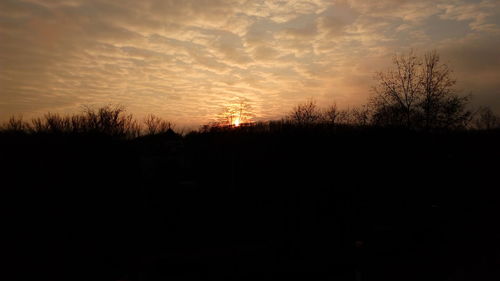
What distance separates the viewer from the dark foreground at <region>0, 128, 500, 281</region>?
21.8 feet

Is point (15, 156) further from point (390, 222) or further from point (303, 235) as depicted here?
point (390, 222)

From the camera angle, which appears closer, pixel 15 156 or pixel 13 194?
pixel 13 194

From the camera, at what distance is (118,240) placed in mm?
11273

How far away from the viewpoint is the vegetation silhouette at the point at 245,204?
6.68 m

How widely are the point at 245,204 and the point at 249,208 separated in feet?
1.94

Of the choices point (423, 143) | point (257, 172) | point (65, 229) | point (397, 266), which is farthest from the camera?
point (423, 143)

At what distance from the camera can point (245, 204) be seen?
15102 millimetres

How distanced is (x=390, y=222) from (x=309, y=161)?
8.21m

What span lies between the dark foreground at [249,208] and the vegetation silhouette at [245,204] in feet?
0.17

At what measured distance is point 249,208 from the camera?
573 inches

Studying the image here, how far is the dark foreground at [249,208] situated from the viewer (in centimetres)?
663

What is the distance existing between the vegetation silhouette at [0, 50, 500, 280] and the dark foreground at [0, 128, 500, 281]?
5 cm

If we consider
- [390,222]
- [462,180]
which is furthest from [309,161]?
[462,180]

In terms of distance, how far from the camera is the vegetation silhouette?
668 centimetres
